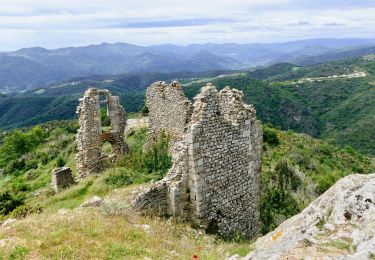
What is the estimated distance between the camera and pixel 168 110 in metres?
19.9

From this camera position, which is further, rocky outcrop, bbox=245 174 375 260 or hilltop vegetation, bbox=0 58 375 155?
hilltop vegetation, bbox=0 58 375 155

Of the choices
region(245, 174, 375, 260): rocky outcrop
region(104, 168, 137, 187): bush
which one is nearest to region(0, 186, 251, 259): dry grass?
region(245, 174, 375, 260): rocky outcrop

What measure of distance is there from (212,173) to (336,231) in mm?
5274

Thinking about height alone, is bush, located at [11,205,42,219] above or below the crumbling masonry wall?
below

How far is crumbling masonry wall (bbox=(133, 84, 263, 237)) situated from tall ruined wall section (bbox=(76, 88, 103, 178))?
8.35 metres

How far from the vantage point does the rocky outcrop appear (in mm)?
6695

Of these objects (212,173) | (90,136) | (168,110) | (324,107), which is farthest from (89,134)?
(324,107)

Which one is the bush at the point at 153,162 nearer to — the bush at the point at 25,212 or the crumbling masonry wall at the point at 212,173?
the crumbling masonry wall at the point at 212,173

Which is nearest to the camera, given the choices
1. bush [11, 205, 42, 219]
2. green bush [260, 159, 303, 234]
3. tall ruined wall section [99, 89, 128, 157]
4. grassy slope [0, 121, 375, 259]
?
grassy slope [0, 121, 375, 259]

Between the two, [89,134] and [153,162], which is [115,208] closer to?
[153,162]

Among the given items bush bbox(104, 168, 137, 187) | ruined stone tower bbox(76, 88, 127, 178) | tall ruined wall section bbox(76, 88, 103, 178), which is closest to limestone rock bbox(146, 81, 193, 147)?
ruined stone tower bbox(76, 88, 127, 178)

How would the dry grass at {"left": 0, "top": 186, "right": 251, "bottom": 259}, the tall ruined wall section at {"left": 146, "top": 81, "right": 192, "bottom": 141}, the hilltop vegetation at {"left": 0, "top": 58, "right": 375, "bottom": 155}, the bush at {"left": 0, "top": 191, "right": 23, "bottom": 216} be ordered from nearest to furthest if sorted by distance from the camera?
the dry grass at {"left": 0, "top": 186, "right": 251, "bottom": 259} < the bush at {"left": 0, "top": 191, "right": 23, "bottom": 216} < the tall ruined wall section at {"left": 146, "top": 81, "right": 192, "bottom": 141} < the hilltop vegetation at {"left": 0, "top": 58, "right": 375, "bottom": 155}

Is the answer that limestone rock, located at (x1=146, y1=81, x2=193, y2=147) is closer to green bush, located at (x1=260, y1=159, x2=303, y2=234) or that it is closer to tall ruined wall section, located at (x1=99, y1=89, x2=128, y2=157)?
tall ruined wall section, located at (x1=99, y1=89, x2=128, y2=157)

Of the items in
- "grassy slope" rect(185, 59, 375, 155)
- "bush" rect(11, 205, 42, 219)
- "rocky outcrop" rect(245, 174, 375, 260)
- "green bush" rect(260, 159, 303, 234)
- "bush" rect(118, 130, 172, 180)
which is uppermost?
"rocky outcrop" rect(245, 174, 375, 260)
